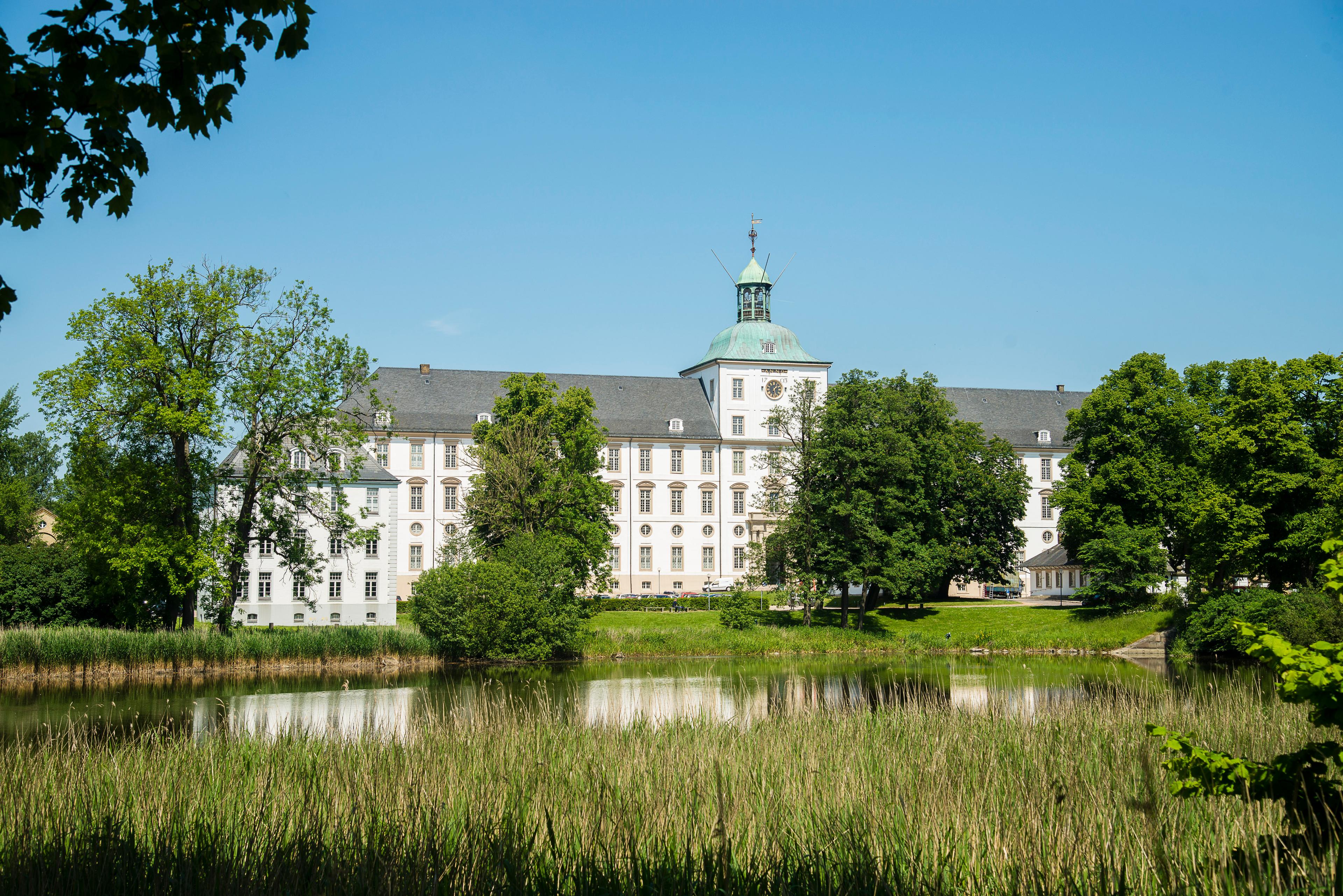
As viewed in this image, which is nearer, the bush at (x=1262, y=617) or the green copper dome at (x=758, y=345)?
the bush at (x=1262, y=617)

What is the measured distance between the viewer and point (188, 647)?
92.7 feet

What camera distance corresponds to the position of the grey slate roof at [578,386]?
6375 centimetres

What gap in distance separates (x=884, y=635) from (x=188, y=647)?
21190 millimetres

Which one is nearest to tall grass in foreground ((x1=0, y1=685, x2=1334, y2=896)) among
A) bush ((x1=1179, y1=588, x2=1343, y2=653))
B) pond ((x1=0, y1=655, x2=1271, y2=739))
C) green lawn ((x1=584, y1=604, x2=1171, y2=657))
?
pond ((x1=0, y1=655, x2=1271, y2=739))

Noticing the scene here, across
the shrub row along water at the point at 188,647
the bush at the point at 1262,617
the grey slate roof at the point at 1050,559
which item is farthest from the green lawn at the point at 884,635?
the grey slate roof at the point at 1050,559

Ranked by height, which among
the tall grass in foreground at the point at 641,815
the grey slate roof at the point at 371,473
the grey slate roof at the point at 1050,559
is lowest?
the tall grass in foreground at the point at 641,815

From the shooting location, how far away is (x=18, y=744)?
31.4 feet

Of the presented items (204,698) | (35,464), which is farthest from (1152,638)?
(35,464)

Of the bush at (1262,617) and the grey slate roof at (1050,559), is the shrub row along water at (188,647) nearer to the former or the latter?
the bush at (1262,617)

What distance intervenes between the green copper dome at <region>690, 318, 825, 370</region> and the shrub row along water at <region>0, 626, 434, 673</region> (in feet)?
129

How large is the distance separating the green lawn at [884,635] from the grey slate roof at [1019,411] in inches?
1235

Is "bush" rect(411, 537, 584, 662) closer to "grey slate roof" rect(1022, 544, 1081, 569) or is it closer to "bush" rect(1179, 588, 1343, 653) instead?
"bush" rect(1179, 588, 1343, 653)

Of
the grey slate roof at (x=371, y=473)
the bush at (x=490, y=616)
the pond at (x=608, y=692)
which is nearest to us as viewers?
the pond at (x=608, y=692)

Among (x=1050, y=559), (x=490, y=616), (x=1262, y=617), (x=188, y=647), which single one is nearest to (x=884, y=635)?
(x=1262, y=617)
